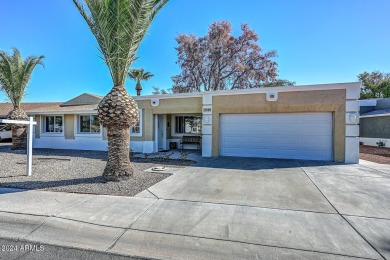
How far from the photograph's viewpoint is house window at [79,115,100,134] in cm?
1614

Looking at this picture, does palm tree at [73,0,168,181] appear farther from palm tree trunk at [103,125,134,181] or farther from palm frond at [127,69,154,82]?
palm frond at [127,69,154,82]

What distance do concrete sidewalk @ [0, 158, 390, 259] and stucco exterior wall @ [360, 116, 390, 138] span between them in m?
13.8

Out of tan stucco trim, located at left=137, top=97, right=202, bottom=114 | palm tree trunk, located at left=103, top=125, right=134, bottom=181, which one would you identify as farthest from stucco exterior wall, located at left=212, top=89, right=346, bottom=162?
palm tree trunk, located at left=103, top=125, right=134, bottom=181

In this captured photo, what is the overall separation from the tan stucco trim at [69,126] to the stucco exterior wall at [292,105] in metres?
10.8

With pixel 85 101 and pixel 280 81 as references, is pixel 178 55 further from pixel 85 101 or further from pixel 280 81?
pixel 280 81

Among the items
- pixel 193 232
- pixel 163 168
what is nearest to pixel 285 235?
pixel 193 232

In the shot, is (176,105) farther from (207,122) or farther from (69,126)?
(69,126)

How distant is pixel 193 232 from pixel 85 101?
70.0 feet

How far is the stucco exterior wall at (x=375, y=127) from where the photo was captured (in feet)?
57.5

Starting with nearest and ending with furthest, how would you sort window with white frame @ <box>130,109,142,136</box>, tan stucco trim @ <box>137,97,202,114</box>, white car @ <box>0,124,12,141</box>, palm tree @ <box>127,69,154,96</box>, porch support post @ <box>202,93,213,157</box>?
porch support post @ <box>202,93,213,157</box> < tan stucco trim @ <box>137,97,202,114</box> < window with white frame @ <box>130,109,142,136</box> < white car @ <box>0,124,12,141</box> < palm tree @ <box>127,69,154,96</box>

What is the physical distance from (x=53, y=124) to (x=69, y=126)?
2006 mm

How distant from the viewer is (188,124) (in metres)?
16.3

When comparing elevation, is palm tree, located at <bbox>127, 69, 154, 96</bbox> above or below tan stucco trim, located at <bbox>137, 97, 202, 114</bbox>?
above

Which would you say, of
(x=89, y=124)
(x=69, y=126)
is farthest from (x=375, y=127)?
(x=69, y=126)
